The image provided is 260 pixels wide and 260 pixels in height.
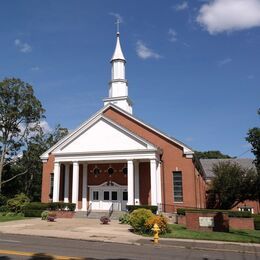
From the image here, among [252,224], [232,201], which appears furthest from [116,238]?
[232,201]

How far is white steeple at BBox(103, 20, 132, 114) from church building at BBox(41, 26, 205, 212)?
3.91 m

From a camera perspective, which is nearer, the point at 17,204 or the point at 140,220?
the point at 140,220

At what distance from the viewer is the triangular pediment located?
3391 centimetres

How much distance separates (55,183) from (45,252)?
23.0 meters

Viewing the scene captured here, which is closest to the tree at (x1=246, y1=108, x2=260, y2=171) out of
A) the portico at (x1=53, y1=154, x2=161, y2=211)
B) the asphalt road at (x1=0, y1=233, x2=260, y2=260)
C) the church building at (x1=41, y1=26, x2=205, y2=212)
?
the church building at (x1=41, y1=26, x2=205, y2=212)

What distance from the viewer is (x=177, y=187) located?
1378 inches

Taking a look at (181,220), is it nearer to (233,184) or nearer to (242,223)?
(242,223)

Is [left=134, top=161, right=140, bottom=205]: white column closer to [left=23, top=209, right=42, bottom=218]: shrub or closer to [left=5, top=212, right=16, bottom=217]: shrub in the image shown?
[left=23, top=209, right=42, bottom=218]: shrub

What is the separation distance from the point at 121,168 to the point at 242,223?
47.2 ft

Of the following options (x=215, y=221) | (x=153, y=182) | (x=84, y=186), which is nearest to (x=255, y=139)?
(x=153, y=182)

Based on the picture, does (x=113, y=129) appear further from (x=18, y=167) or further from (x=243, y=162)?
(x=243, y=162)

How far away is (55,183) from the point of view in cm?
3531

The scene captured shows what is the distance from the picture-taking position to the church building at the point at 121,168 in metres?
33.7

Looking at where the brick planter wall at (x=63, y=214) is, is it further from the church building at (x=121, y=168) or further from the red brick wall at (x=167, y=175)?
the red brick wall at (x=167, y=175)
